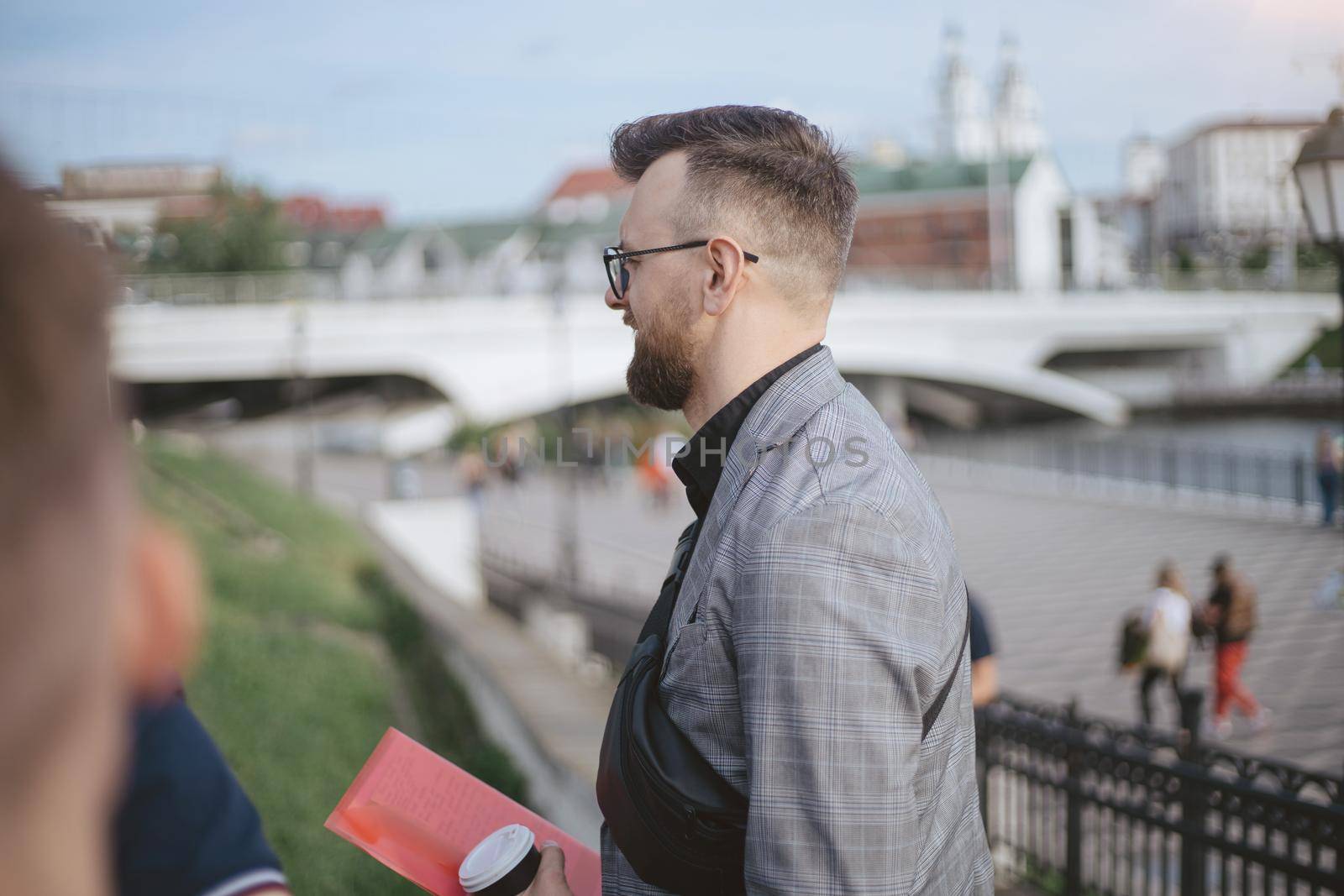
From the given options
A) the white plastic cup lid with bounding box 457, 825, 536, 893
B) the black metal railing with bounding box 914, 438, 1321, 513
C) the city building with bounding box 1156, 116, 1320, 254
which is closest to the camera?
the white plastic cup lid with bounding box 457, 825, 536, 893

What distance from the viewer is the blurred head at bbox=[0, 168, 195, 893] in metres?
0.59

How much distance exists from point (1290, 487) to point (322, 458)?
26.3 m

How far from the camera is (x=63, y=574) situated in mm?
611

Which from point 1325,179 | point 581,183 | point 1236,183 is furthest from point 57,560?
point 581,183

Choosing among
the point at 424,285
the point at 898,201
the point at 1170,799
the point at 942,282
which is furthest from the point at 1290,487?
the point at 898,201

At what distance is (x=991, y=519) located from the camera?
2209 cm

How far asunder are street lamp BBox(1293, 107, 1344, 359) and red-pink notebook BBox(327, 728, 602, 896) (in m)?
4.06

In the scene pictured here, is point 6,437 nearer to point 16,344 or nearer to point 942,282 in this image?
point 16,344

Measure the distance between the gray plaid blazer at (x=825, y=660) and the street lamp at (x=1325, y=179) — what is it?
12.1 feet

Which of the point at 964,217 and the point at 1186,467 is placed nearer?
the point at 1186,467

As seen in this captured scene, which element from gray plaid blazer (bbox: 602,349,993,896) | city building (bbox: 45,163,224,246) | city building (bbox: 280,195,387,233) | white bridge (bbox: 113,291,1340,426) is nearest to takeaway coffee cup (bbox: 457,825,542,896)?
gray plaid blazer (bbox: 602,349,993,896)

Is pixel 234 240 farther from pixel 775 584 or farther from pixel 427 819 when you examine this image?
pixel 775 584

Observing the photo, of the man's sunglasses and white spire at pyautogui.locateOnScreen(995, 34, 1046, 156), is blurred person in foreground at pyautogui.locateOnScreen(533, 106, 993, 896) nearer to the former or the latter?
the man's sunglasses

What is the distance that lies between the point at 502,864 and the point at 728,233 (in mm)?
958
